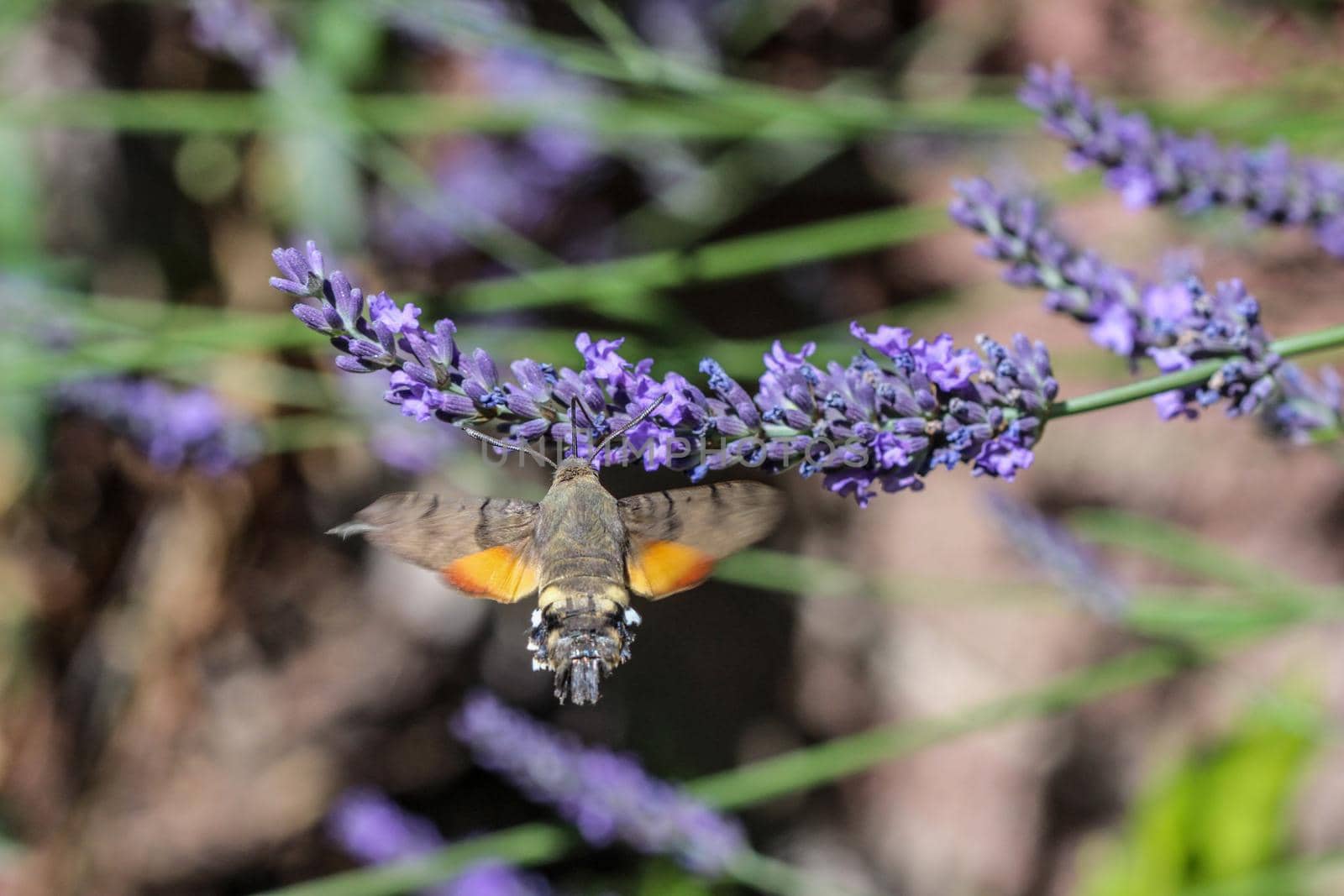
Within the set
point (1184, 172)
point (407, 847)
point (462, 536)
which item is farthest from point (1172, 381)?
point (407, 847)

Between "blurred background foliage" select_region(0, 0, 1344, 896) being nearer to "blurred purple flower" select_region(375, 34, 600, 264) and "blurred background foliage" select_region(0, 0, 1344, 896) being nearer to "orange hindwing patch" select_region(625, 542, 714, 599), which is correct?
"blurred purple flower" select_region(375, 34, 600, 264)

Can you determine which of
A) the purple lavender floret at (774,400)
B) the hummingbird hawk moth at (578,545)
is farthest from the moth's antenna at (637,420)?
the hummingbird hawk moth at (578,545)

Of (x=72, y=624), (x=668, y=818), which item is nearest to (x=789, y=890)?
(x=668, y=818)

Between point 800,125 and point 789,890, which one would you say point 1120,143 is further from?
point 789,890

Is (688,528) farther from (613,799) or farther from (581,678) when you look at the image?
(613,799)

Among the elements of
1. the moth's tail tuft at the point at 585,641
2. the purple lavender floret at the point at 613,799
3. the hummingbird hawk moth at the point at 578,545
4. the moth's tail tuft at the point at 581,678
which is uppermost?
the purple lavender floret at the point at 613,799

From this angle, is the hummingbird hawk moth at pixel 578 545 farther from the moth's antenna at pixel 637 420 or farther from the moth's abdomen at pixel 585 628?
the moth's antenna at pixel 637 420
